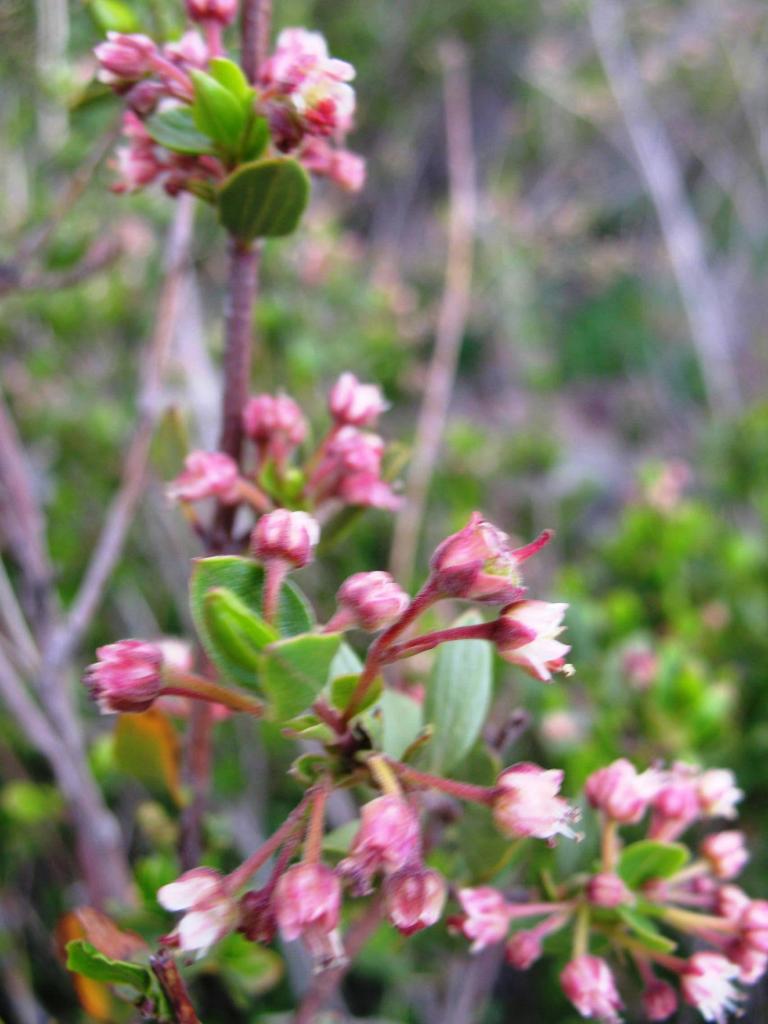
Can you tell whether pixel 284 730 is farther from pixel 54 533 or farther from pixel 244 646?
pixel 54 533

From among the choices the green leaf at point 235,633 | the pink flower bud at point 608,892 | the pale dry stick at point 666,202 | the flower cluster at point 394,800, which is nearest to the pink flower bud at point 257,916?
the flower cluster at point 394,800

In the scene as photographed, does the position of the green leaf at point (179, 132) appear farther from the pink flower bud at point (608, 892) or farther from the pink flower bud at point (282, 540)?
the pink flower bud at point (608, 892)

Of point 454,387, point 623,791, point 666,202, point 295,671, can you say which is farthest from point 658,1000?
point 454,387

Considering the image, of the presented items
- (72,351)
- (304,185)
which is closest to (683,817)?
(304,185)

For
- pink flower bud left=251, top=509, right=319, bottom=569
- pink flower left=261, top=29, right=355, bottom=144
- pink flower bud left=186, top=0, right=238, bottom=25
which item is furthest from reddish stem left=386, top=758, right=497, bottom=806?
pink flower bud left=186, top=0, right=238, bottom=25

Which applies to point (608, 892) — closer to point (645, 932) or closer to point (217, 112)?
point (645, 932)

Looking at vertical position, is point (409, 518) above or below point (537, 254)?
below

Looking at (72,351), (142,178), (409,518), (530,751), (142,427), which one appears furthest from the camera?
(72,351)
